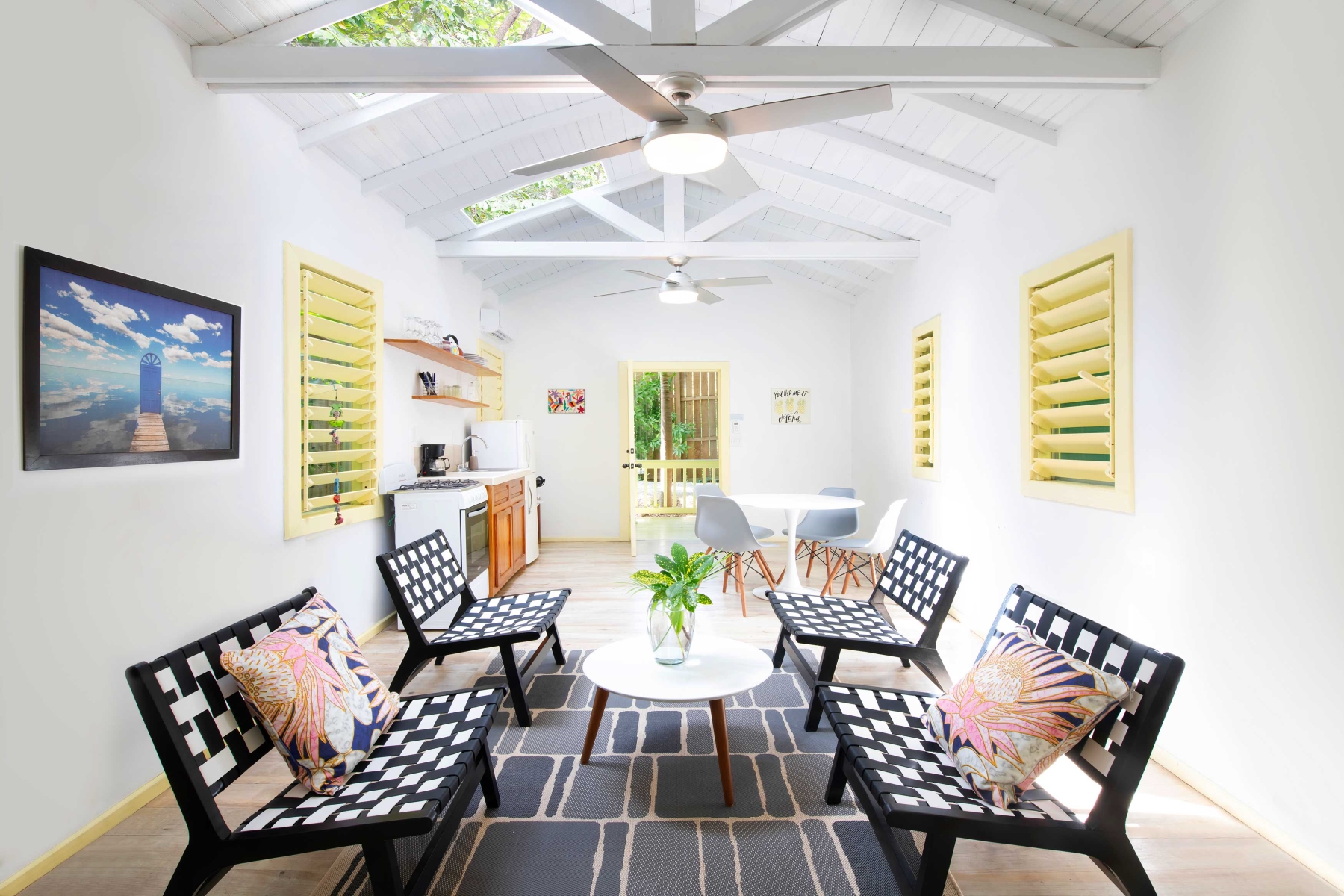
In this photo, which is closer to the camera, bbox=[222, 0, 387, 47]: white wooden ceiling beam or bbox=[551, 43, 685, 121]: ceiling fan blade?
bbox=[551, 43, 685, 121]: ceiling fan blade

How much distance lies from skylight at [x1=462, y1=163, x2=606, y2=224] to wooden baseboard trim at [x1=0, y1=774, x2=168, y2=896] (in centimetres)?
399

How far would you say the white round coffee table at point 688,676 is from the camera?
210 cm

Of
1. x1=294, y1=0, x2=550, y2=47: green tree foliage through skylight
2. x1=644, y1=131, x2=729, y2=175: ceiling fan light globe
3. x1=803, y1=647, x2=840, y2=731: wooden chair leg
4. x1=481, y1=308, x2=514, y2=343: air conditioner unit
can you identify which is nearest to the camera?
x1=644, y1=131, x2=729, y2=175: ceiling fan light globe

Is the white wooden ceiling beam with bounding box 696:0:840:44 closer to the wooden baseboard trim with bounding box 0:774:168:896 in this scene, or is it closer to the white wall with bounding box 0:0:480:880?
the white wall with bounding box 0:0:480:880

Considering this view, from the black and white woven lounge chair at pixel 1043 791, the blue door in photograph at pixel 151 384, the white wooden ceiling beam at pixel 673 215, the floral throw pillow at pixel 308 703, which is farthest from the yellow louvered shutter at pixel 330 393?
the black and white woven lounge chair at pixel 1043 791

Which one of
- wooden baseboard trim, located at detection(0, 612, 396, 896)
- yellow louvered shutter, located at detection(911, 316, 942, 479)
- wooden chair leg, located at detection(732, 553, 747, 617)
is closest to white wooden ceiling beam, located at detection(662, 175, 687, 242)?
yellow louvered shutter, located at detection(911, 316, 942, 479)

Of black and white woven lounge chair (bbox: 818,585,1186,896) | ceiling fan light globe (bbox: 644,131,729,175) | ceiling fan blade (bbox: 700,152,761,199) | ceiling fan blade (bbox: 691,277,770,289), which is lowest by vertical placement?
black and white woven lounge chair (bbox: 818,585,1186,896)

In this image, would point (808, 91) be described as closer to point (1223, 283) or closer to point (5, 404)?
point (1223, 283)

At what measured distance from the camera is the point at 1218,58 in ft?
6.89

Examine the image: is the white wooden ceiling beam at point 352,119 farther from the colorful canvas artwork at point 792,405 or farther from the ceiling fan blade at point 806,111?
the colorful canvas artwork at point 792,405

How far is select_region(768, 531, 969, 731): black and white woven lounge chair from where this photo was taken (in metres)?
2.61

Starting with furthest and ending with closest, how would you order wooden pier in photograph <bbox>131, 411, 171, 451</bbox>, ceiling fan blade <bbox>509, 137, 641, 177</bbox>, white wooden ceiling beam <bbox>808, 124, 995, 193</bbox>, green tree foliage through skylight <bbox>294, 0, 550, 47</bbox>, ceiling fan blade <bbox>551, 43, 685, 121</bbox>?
white wooden ceiling beam <bbox>808, 124, 995, 193</bbox> → green tree foliage through skylight <bbox>294, 0, 550, 47</bbox> → ceiling fan blade <bbox>509, 137, 641, 177</bbox> → wooden pier in photograph <bbox>131, 411, 171, 451</bbox> → ceiling fan blade <bbox>551, 43, 685, 121</bbox>

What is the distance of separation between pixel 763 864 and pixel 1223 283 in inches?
91.2

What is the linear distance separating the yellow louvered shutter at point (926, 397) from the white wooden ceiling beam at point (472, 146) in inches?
107
